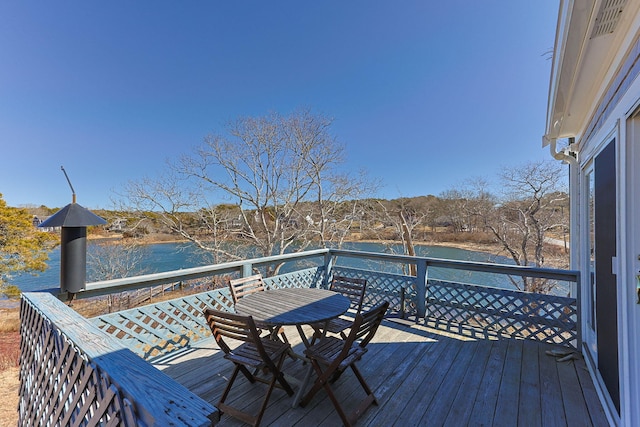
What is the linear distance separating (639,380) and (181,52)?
10.3 metres

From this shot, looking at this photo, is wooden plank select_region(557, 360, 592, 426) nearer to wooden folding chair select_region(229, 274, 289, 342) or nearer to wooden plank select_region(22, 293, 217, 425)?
wooden folding chair select_region(229, 274, 289, 342)

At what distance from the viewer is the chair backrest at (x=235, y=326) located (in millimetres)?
1757

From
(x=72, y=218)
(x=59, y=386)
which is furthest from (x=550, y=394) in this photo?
(x=72, y=218)

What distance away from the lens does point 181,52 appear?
305 inches

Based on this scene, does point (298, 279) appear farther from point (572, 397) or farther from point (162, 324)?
point (572, 397)

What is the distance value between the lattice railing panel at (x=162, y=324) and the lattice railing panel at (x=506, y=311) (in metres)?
3.05

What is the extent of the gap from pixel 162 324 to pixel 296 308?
1606 mm

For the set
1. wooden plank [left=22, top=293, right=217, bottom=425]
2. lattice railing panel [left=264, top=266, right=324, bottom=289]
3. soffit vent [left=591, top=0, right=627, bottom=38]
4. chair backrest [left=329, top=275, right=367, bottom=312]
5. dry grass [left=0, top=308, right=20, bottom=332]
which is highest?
soffit vent [left=591, top=0, right=627, bottom=38]

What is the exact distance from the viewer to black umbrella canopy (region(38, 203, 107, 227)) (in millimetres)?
1947

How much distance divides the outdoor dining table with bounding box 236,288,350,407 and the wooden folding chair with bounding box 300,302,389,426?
0.20 meters

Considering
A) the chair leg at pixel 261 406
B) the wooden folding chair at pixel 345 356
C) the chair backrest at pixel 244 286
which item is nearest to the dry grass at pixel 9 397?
the chair backrest at pixel 244 286

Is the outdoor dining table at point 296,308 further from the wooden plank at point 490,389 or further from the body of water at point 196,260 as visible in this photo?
the body of water at point 196,260

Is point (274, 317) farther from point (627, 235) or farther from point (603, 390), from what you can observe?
point (603, 390)

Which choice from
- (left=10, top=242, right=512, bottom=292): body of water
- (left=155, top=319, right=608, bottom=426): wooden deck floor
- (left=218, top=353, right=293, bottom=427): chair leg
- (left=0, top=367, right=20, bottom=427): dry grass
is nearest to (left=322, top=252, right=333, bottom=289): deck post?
(left=155, top=319, right=608, bottom=426): wooden deck floor
